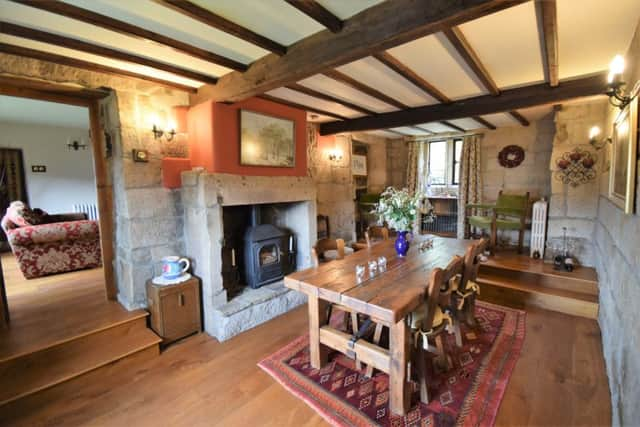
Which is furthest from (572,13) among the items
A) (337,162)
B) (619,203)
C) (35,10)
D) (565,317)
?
(337,162)

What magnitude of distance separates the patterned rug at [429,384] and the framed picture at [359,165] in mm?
3783

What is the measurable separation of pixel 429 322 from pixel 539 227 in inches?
143

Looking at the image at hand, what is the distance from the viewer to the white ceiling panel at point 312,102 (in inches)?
119

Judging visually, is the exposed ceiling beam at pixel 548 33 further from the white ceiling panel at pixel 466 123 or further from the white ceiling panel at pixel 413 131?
the white ceiling panel at pixel 413 131

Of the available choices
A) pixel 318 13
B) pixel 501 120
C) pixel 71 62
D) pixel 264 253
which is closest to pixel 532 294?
pixel 501 120

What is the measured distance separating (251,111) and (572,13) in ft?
8.58

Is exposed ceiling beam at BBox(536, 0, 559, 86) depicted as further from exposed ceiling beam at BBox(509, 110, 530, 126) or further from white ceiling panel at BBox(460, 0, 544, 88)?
exposed ceiling beam at BBox(509, 110, 530, 126)

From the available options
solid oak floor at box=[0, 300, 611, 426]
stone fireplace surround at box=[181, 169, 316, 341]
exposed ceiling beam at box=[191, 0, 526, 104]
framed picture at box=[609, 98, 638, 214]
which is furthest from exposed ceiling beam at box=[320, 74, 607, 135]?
solid oak floor at box=[0, 300, 611, 426]

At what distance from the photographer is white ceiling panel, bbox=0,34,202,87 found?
1.91 metres

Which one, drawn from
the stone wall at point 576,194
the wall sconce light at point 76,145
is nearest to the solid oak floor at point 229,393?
the stone wall at point 576,194

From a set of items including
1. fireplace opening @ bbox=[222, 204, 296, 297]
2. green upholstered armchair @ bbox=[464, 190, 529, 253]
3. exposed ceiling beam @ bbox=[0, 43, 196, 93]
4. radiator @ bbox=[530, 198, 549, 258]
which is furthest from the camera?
green upholstered armchair @ bbox=[464, 190, 529, 253]

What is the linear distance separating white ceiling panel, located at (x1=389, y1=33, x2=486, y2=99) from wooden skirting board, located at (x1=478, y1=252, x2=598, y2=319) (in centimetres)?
232

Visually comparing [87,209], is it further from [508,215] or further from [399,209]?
[508,215]

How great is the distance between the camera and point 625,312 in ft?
5.48
